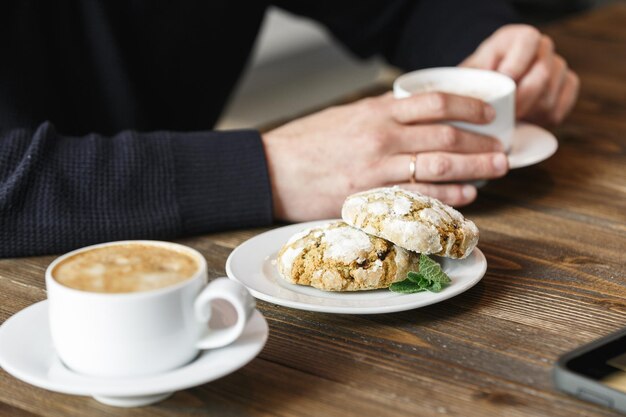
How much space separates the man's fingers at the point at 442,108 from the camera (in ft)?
3.46

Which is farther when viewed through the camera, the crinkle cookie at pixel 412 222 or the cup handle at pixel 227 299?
the crinkle cookie at pixel 412 222

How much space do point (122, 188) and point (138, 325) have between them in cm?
42

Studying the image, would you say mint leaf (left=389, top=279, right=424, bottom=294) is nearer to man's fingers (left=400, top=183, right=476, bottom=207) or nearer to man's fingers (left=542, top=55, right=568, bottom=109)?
man's fingers (left=400, top=183, right=476, bottom=207)

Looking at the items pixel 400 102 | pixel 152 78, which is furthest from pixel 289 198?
pixel 152 78

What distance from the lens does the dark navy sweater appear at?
0.96m

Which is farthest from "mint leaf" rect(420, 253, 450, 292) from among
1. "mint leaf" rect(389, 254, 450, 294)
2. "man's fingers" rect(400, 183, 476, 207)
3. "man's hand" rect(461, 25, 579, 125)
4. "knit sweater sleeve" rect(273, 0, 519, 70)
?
"knit sweater sleeve" rect(273, 0, 519, 70)

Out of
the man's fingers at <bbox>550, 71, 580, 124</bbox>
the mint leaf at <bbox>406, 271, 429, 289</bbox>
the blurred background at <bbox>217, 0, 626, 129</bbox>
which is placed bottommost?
the blurred background at <bbox>217, 0, 626, 129</bbox>

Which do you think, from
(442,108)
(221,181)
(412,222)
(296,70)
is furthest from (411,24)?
(296,70)

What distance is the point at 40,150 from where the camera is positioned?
3.18ft

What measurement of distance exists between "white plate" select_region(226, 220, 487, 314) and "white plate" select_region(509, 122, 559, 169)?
0.28 metres

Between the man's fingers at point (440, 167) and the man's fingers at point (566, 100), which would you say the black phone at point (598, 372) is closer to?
the man's fingers at point (440, 167)

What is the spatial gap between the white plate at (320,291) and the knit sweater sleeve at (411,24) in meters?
0.71

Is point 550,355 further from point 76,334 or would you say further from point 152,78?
point 152,78

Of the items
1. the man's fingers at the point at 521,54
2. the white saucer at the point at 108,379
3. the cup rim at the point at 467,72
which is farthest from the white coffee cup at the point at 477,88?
the white saucer at the point at 108,379
